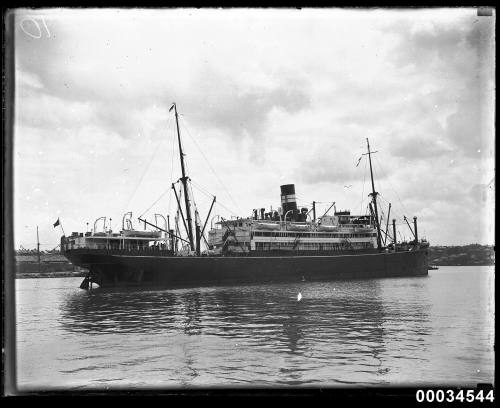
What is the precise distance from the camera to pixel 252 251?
4675cm

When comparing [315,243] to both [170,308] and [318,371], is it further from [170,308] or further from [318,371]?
[318,371]

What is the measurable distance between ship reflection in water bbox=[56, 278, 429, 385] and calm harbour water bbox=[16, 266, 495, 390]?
35mm

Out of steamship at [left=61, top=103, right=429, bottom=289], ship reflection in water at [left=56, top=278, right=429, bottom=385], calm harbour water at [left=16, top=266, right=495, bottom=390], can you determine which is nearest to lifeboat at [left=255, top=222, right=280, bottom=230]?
steamship at [left=61, top=103, right=429, bottom=289]

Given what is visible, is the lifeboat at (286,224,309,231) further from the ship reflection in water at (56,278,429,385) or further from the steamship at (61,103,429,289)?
the ship reflection in water at (56,278,429,385)

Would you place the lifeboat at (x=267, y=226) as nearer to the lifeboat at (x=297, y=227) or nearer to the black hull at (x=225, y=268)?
the lifeboat at (x=297, y=227)

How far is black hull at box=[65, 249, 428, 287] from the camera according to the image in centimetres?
3931

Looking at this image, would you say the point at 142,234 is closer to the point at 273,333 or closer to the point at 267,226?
the point at 267,226

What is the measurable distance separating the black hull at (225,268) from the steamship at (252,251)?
0.08m

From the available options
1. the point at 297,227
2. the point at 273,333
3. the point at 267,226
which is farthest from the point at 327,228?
the point at 273,333

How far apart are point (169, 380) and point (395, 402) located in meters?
5.09

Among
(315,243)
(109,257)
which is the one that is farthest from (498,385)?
(315,243)

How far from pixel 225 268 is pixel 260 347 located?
3210 centimetres

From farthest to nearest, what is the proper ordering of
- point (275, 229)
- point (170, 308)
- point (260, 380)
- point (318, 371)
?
1. point (275, 229)
2. point (170, 308)
3. point (318, 371)
4. point (260, 380)

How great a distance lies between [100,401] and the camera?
15.8ft
